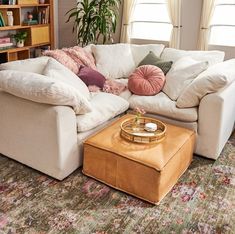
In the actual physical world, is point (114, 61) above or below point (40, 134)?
above

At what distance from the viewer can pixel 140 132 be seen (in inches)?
89.3

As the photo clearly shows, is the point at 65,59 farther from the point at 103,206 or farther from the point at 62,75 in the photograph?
the point at 103,206

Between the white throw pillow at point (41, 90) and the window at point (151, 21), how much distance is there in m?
2.75

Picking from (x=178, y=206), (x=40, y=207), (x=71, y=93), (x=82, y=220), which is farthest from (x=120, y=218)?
(x=71, y=93)

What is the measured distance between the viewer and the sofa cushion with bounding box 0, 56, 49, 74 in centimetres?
257

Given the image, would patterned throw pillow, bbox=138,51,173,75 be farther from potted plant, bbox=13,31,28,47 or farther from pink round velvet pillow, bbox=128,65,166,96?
potted plant, bbox=13,31,28,47

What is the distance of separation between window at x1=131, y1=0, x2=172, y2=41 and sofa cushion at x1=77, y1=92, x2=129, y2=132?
2169 millimetres

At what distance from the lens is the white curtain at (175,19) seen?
4129mm

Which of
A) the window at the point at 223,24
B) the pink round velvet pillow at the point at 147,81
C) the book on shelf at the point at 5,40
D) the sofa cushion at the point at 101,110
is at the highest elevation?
the window at the point at 223,24

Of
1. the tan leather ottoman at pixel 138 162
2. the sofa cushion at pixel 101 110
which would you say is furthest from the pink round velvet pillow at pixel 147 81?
the tan leather ottoman at pixel 138 162

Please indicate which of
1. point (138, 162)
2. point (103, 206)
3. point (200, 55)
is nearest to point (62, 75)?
point (138, 162)

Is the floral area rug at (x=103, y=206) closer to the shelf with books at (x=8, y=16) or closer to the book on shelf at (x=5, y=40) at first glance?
the book on shelf at (x=5, y=40)

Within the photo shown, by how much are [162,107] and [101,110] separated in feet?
1.93

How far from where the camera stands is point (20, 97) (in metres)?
2.17
